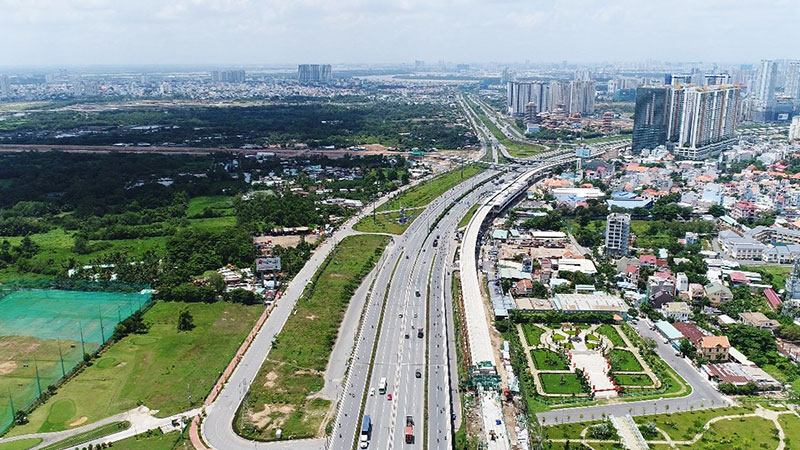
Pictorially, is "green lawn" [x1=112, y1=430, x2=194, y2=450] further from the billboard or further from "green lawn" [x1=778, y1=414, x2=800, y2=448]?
"green lawn" [x1=778, y1=414, x2=800, y2=448]

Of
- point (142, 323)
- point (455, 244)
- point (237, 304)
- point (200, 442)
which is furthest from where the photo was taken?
point (455, 244)

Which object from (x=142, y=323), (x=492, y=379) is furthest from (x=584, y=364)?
(x=142, y=323)

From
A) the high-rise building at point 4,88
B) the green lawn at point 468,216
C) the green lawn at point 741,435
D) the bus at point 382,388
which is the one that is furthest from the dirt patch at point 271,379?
the high-rise building at point 4,88

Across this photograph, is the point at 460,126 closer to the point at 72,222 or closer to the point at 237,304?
the point at 72,222

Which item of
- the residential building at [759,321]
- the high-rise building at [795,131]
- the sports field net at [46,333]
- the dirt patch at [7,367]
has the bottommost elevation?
the dirt patch at [7,367]

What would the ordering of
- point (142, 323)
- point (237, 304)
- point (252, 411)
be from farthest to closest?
1. point (237, 304)
2. point (142, 323)
3. point (252, 411)

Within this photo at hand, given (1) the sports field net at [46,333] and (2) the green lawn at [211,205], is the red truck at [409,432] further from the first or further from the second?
(2) the green lawn at [211,205]

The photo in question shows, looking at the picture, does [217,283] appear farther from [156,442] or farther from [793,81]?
[793,81]
